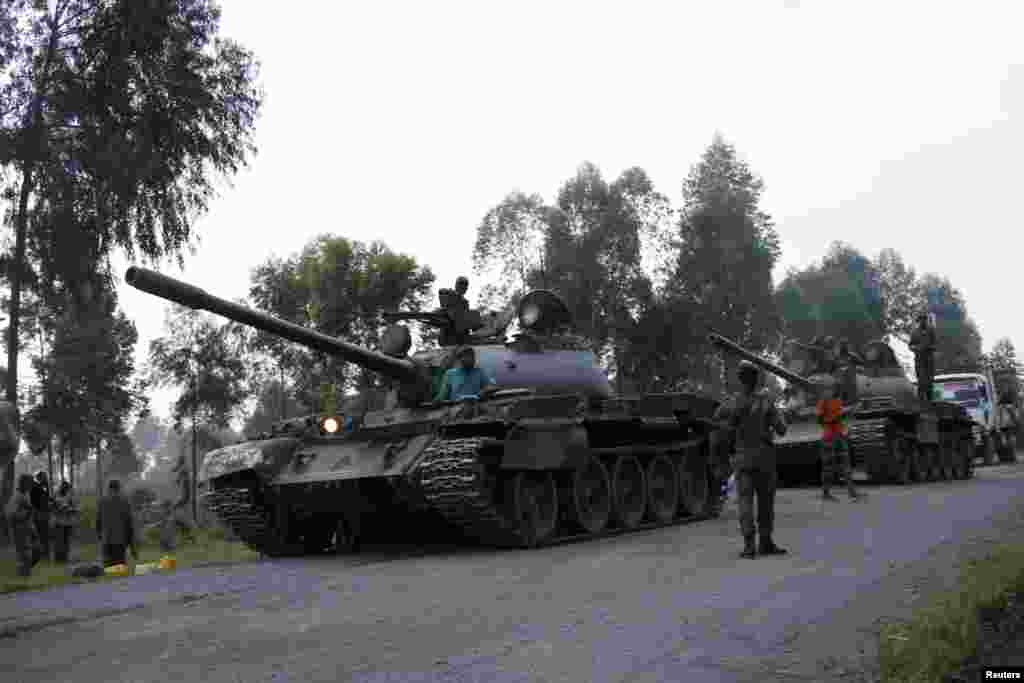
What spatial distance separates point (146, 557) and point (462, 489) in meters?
7.88

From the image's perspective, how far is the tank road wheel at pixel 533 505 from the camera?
11289 mm

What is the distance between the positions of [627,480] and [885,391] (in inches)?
420

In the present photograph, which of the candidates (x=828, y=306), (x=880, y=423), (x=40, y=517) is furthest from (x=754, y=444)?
(x=828, y=306)

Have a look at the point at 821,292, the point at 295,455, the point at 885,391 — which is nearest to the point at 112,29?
the point at 295,455

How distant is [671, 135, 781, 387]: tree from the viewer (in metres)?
47.6

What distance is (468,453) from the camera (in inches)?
413

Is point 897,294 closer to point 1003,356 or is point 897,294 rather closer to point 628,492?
point 1003,356

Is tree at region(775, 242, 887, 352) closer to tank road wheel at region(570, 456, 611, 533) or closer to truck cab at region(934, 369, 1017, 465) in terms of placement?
truck cab at region(934, 369, 1017, 465)

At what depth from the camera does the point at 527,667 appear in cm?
521

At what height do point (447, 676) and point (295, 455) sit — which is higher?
point (295, 455)

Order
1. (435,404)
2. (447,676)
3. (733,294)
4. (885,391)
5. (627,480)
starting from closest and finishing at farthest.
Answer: (447,676) → (435,404) → (627,480) → (885,391) → (733,294)

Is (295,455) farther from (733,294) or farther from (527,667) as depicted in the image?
(733,294)

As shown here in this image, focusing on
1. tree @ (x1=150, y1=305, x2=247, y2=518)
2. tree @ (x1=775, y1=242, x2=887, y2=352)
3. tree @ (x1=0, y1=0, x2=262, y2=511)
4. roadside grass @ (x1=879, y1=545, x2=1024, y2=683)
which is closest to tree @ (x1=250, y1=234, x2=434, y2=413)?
tree @ (x1=150, y1=305, x2=247, y2=518)

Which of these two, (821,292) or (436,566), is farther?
(821,292)
